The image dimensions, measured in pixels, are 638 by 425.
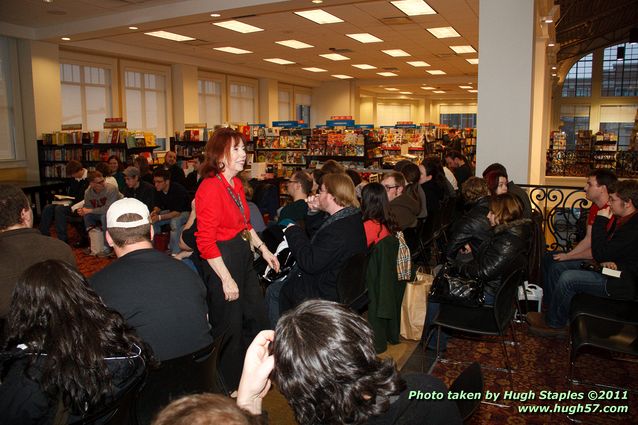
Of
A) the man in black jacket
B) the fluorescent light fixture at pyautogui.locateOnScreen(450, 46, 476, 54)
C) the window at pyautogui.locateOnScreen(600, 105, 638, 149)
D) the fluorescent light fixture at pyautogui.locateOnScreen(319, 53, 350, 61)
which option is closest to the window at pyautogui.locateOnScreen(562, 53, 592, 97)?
the window at pyautogui.locateOnScreen(600, 105, 638, 149)

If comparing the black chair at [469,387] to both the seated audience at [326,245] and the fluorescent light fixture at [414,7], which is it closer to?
the seated audience at [326,245]

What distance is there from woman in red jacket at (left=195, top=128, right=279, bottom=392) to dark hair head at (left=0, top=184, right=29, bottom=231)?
96 centimetres

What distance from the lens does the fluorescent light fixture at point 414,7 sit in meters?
7.97

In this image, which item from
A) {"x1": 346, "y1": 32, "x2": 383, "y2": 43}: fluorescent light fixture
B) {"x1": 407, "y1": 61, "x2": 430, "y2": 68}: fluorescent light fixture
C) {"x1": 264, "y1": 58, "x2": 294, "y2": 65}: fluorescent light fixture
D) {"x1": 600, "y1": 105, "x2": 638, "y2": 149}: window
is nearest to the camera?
{"x1": 346, "y1": 32, "x2": 383, "y2": 43}: fluorescent light fixture

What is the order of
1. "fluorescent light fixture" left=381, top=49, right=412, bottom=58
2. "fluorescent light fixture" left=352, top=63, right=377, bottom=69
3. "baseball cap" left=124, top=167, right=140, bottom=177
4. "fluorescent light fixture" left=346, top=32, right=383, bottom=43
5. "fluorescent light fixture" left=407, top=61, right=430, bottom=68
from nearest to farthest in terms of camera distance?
"baseball cap" left=124, top=167, right=140, bottom=177 < "fluorescent light fixture" left=346, top=32, right=383, bottom=43 < "fluorescent light fixture" left=381, top=49, right=412, bottom=58 < "fluorescent light fixture" left=407, top=61, right=430, bottom=68 < "fluorescent light fixture" left=352, top=63, right=377, bottom=69

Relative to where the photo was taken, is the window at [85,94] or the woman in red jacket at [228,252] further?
the window at [85,94]

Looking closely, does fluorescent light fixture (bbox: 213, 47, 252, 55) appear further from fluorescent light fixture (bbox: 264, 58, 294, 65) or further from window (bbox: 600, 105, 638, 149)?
window (bbox: 600, 105, 638, 149)

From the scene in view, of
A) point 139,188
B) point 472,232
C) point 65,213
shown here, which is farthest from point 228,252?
point 65,213

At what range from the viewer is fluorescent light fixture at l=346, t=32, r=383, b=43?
10586mm

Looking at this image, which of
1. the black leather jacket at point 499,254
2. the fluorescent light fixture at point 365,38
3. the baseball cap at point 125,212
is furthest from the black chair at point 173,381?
the fluorescent light fixture at point 365,38

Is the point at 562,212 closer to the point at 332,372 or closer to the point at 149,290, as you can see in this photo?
the point at 149,290

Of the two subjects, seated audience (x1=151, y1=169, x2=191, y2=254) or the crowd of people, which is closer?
the crowd of people

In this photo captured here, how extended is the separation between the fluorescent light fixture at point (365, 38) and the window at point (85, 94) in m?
6.03

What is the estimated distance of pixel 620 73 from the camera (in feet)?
85.6
